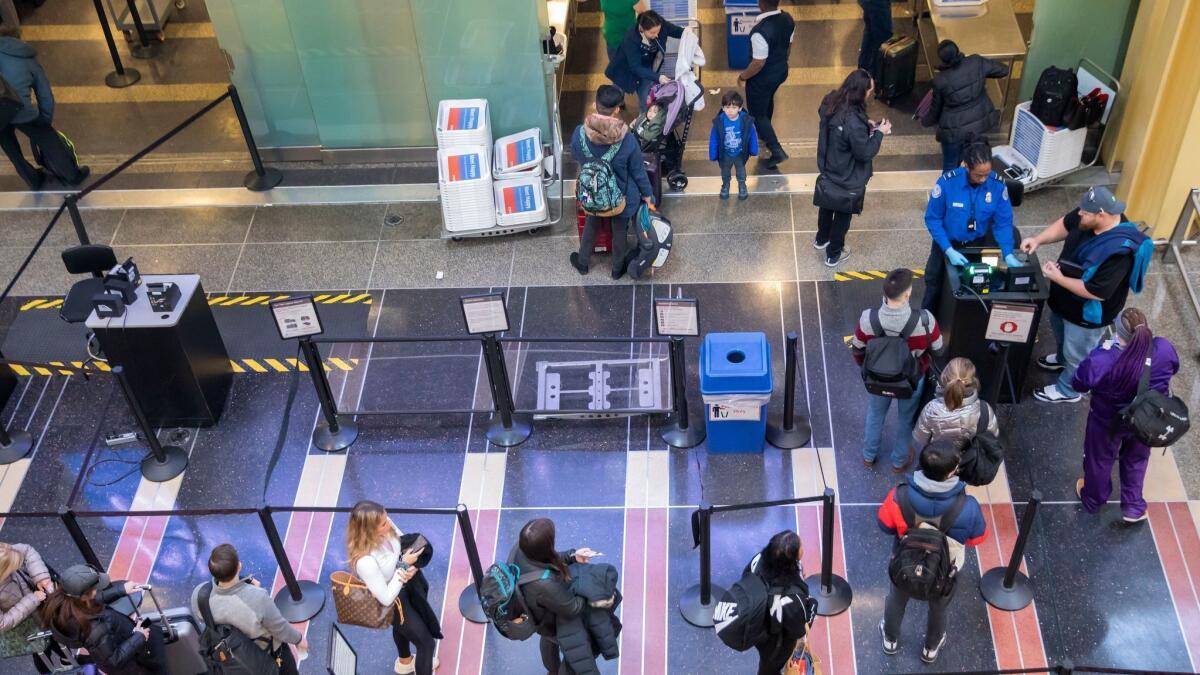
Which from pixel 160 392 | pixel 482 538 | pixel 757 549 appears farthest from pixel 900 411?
pixel 160 392

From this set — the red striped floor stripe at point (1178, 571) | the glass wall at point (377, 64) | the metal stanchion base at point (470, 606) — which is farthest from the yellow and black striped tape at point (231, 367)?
the red striped floor stripe at point (1178, 571)

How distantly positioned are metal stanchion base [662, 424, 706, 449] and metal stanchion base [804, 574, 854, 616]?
1.35m

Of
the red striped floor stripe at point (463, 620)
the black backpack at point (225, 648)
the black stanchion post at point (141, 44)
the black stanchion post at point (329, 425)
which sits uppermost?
the black backpack at point (225, 648)

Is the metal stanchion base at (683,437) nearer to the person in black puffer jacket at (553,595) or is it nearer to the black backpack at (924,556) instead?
the black backpack at (924,556)

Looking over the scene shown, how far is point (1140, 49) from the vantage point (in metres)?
9.41

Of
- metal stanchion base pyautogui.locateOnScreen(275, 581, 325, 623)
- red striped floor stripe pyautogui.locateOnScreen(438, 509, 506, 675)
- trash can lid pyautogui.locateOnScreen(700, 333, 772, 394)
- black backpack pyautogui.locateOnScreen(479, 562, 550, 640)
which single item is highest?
black backpack pyautogui.locateOnScreen(479, 562, 550, 640)

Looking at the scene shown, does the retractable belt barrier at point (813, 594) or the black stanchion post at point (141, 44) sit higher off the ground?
the black stanchion post at point (141, 44)

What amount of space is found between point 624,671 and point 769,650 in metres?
1.27

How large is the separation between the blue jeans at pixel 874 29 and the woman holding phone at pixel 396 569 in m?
7.15

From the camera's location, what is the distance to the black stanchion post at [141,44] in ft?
41.7

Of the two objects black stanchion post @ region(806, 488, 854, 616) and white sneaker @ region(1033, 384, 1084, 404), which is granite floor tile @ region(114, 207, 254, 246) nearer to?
black stanchion post @ region(806, 488, 854, 616)

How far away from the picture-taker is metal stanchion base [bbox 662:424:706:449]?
793cm

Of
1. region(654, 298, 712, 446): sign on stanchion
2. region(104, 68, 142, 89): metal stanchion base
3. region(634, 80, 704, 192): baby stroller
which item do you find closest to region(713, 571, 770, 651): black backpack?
region(654, 298, 712, 446): sign on stanchion

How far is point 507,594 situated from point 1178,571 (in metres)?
4.19
